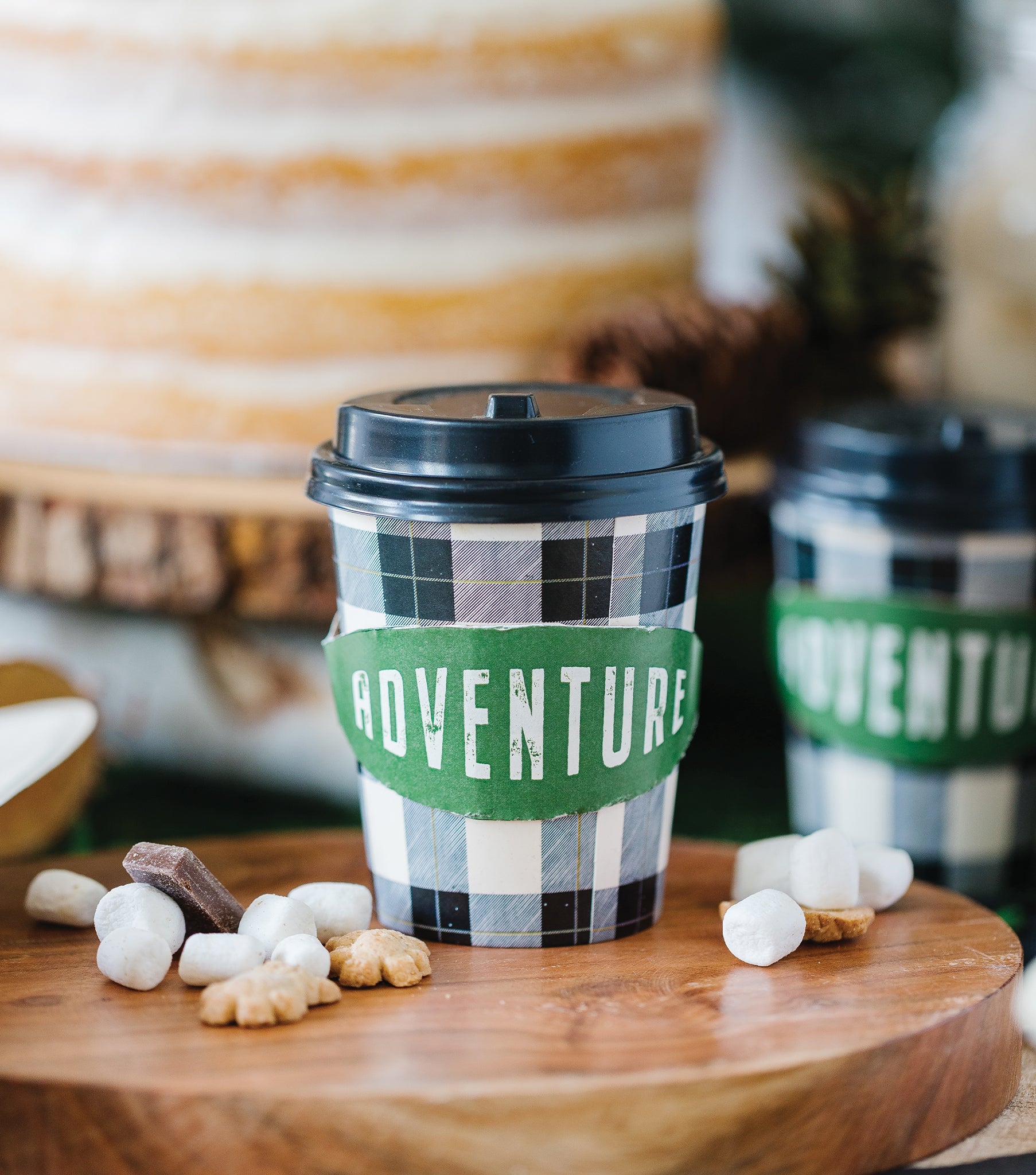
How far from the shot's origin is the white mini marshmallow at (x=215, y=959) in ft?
2.15

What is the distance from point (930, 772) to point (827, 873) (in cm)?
33

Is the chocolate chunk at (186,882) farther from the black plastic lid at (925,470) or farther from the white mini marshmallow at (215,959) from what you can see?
the black plastic lid at (925,470)

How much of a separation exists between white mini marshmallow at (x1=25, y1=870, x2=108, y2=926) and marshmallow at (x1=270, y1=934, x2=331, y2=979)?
14 cm

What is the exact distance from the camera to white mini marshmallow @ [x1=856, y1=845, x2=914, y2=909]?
2.50 ft

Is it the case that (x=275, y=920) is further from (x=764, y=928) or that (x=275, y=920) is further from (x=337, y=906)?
(x=764, y=928)

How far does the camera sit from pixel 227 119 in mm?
1187

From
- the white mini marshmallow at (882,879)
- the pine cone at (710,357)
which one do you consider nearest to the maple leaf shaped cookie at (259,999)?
the white mini marshmallow at (882,879)

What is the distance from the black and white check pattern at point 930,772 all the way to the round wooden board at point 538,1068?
32 cm

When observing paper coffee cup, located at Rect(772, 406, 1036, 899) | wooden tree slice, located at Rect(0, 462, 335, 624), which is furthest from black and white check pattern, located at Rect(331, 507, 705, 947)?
wooden tree slice, located at Rect(0, 462, 335, 624)

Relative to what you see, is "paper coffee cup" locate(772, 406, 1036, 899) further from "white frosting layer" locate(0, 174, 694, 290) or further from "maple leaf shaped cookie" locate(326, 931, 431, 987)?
"maple leaf shaped cookie" locate(326, 931, 431, 987)

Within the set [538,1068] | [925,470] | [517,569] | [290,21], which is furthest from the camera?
[290,21]

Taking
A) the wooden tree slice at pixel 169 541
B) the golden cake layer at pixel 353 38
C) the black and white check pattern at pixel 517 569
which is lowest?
the wooden tree slice at pixel 169 541

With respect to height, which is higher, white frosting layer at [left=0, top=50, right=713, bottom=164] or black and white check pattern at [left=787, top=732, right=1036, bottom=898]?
white frosting layer at [left=0, top=50, right=713, bottom=164]

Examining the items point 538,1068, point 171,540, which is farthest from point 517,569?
point 171,540
